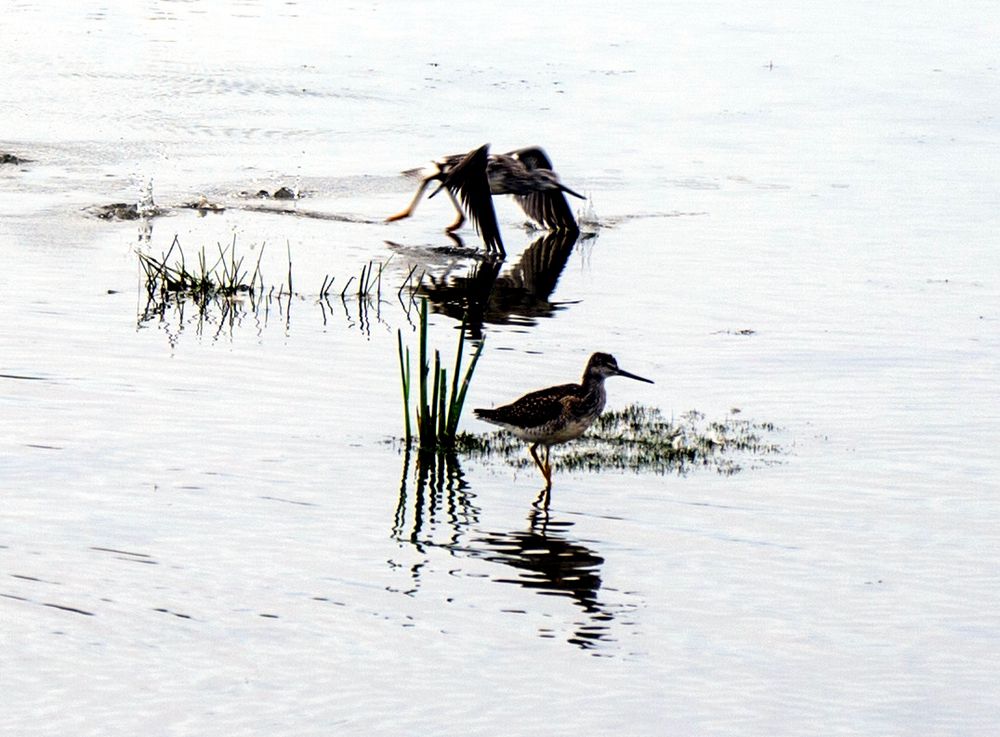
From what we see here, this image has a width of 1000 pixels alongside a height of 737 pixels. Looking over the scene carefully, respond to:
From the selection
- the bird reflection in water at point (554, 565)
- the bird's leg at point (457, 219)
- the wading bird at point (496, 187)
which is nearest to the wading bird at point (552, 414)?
the bird reflection in water at point (554, 565)

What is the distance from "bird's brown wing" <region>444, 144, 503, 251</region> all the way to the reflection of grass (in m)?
7.51

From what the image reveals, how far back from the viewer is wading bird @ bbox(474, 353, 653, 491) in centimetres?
1196

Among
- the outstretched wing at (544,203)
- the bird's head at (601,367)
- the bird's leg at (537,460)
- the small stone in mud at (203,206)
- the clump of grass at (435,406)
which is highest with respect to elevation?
the outstretched wing at (544,203)

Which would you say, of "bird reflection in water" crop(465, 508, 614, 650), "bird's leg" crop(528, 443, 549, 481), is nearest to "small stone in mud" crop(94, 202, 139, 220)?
"bird's leg" crop(528, 443, 549, 481)

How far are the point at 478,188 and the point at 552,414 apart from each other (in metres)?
9.37

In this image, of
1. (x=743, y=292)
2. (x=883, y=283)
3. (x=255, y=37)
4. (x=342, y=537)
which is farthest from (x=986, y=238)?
(x=255, y=37)

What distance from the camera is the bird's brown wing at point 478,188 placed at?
21.0 metres

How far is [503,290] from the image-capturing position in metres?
19.3

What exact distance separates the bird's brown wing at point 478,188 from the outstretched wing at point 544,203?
3.37 ft

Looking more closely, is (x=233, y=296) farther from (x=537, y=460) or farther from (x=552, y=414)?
(x=552, y=414)

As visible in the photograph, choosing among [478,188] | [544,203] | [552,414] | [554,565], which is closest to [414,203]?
[478,188]

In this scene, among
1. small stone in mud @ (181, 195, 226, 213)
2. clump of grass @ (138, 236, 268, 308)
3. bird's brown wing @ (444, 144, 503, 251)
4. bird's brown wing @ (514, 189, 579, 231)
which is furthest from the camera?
bird's brown wing @ (514, 189, 579, 231)

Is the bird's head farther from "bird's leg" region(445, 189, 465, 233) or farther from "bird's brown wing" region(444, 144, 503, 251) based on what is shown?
"bird's leg" region(445, 189, 465, 233)

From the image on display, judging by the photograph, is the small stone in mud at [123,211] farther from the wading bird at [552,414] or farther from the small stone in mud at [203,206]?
the wading bird at [552,414]
